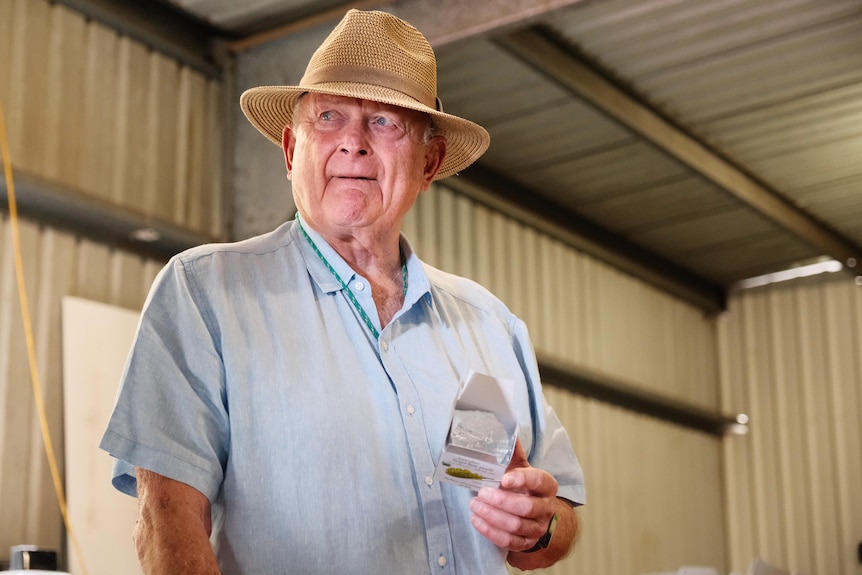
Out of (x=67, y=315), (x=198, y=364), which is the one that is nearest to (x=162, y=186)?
(x=67, y=315)

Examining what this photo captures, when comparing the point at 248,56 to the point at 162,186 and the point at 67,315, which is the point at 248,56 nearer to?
the point at 162,186

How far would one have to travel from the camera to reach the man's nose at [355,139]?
2.59 metres

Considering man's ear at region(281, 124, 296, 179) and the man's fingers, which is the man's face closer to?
man's ear at region(281, 124, 296, 179)

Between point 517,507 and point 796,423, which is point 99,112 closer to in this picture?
point 517,507

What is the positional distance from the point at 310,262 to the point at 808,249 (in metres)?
10.2

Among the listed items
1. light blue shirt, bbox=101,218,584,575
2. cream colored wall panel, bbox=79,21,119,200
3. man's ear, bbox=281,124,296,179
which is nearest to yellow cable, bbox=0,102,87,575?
cream colored wall panel, bbox=79,21,119,200

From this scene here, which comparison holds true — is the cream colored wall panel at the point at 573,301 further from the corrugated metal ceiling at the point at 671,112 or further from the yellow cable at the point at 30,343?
the yellow cable at the point at 30,343

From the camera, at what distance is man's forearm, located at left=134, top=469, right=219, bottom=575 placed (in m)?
1.97

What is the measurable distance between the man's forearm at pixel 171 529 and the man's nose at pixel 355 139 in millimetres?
884

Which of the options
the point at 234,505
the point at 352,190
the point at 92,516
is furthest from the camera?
the point at 92,516

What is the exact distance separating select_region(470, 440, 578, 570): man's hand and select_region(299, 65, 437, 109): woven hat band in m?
0.86

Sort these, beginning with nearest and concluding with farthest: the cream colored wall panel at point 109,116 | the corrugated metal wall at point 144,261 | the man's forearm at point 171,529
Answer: the man's forearm at point 171,529 → the corrugated metal wall at point 144,261 → the cream colored wall panel at point 109,116

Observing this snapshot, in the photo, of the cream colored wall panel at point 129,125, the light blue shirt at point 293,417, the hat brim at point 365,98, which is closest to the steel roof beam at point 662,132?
the cream colored wall panel at point 129,125

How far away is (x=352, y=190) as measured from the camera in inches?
102
